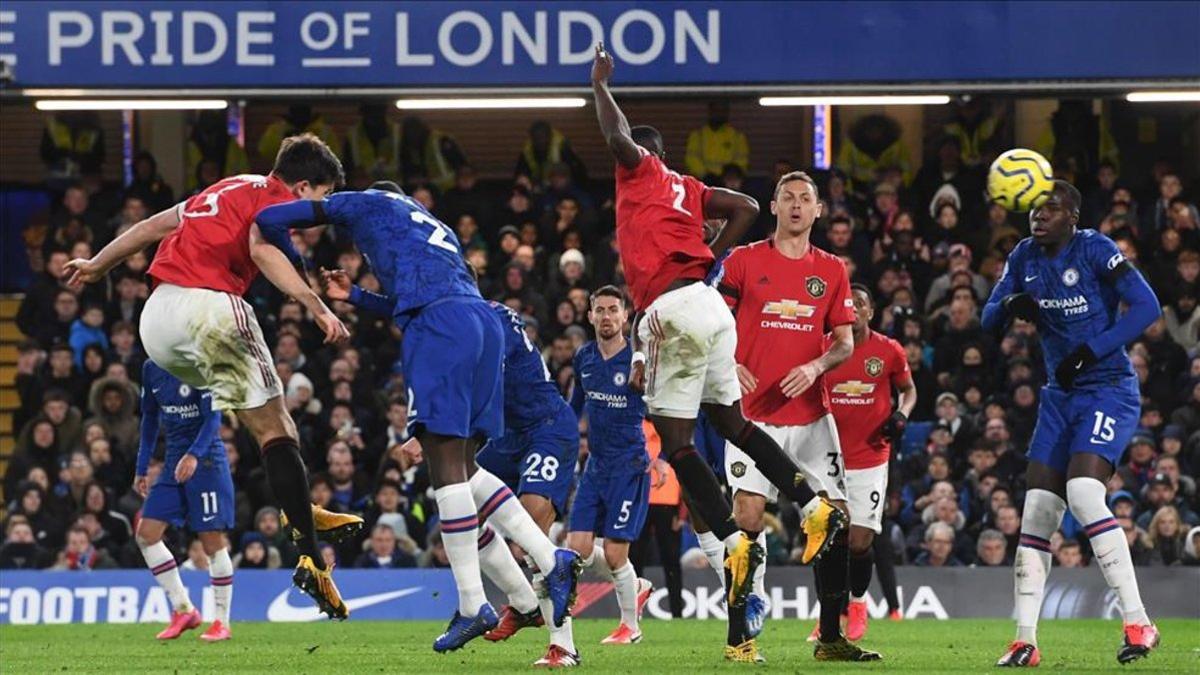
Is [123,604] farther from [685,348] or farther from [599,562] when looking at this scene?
[685,348]

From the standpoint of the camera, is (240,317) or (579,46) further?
(579,46)

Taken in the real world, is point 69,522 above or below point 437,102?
below

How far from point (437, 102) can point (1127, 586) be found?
40.0 ft

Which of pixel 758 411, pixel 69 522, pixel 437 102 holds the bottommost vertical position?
pixel 69 522

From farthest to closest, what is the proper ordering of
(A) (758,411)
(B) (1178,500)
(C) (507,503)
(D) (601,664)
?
1. (B) (1178,500)
2. (A) (758,411)
3. (D) (601,664)
4. (C) (507,503)

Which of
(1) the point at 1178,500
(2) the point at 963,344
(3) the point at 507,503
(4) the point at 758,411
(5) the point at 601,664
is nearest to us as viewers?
(3) the point at 507,503

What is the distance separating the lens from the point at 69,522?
72.3 feet

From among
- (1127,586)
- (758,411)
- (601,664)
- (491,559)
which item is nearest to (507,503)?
(491,559)

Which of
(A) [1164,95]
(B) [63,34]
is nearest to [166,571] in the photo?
(B) [63,34]

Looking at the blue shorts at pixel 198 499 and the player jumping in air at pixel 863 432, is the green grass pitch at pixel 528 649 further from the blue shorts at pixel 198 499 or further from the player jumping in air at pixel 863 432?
the blue shorts at pixel 198 499

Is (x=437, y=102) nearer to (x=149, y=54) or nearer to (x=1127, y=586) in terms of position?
(x=149, y=54)

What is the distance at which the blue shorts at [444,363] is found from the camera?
11.2 m

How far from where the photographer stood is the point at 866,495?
50.0 feet

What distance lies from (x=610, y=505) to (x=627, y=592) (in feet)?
2.61
